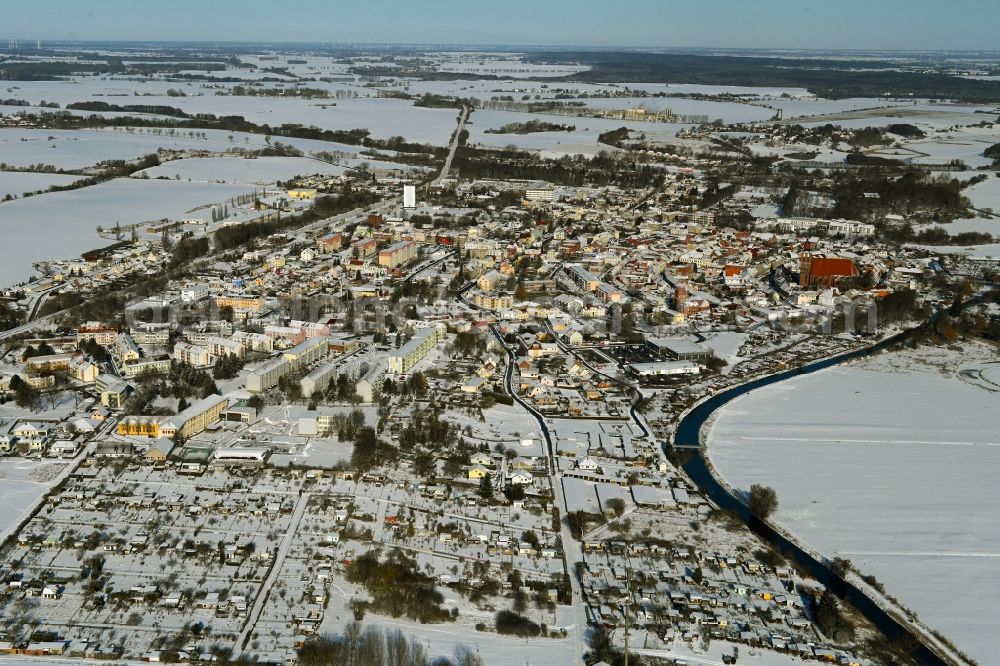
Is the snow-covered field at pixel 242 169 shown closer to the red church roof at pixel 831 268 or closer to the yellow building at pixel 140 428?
the red church roof at pixel 831 268

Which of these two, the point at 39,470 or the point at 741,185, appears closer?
the point at 39,470

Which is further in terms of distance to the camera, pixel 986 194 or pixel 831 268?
pixel 986 194

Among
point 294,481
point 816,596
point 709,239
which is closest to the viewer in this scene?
point 816,596

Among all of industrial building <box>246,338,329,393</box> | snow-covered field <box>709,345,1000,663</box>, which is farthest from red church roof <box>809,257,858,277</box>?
industrial building <box>246,338,329,393</box>

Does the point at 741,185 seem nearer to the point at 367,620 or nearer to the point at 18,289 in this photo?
the point at 18,289

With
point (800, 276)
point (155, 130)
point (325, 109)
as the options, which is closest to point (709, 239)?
point (800, 276)

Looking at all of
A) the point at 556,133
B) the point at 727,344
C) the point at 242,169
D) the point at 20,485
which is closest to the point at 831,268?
the point at 727,344

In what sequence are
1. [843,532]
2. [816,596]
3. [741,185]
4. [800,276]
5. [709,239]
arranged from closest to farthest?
1. [816,596]
2. [843,532]
3. [800,276]
4. [709,239]
5. [741,185]

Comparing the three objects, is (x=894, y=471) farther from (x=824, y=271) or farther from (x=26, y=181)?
(x=26, y=181)
